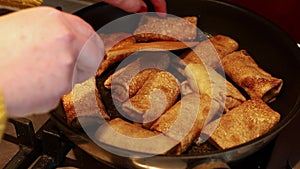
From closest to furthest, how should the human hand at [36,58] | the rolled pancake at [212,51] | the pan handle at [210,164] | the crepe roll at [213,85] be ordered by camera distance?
the human hand at [36,58] → the pan handle at [210,164] → the crepe roll at [213,85] → the rolled pancake at [212,51]

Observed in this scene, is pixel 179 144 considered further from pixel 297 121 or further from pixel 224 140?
pixel 297 121

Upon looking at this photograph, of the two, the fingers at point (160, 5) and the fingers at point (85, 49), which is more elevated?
the fingers at point (85, 49)

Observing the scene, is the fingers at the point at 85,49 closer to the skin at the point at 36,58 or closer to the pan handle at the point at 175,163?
the skin at the point at 36,58

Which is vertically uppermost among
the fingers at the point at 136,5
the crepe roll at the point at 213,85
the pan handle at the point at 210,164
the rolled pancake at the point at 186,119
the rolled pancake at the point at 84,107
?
the fingers at the point at 136,5

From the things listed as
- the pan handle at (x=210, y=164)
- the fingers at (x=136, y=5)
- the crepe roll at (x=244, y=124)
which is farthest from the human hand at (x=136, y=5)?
the pan handle at (x=210, y=164)

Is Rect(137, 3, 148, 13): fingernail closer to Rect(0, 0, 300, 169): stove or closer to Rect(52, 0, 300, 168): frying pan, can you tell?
Rect(52, 0, 300, 168): frying pan

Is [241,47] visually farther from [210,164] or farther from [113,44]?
[210,164]

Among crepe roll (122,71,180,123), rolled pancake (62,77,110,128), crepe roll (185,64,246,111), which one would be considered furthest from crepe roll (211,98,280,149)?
rolled pancake (62,77,110,128)

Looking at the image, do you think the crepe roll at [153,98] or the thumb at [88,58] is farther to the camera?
the crepe roll at [153,98]
